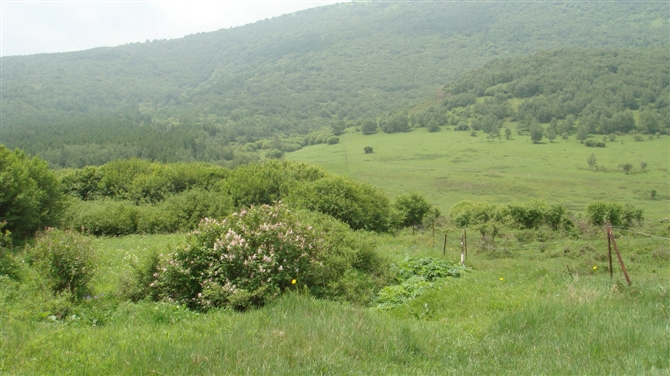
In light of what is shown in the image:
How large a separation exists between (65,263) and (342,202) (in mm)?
22333

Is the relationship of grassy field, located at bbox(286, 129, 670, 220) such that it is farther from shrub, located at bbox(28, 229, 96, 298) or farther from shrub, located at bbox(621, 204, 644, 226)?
shrub, located at bbox(28, 229, 96, 298)

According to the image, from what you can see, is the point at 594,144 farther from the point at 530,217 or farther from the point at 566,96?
the point at 530,217

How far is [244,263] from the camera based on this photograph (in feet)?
29.3

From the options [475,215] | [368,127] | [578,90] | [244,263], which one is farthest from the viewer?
[368,127]

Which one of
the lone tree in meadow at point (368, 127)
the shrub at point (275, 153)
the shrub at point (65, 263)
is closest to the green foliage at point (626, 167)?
the lone tree in meadow at point (368, 127)

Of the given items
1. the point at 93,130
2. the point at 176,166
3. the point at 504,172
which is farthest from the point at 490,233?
the point at 93,130

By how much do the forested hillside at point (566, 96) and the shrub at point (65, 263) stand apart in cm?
13827

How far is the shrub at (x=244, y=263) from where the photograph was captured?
341 inches

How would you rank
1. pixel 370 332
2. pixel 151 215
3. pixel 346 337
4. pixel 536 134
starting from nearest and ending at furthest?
pixel 346 337 → pixel 370 332 → pixel 151 215 → pixel 536 134

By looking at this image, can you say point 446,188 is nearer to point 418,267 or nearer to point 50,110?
point 418,267

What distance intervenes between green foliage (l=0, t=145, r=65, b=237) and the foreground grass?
1326 centimetres

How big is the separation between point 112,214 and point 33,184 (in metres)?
8.28

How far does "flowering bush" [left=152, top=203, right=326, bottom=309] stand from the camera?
340 inches

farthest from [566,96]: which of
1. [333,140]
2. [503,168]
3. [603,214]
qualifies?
[603,214]
